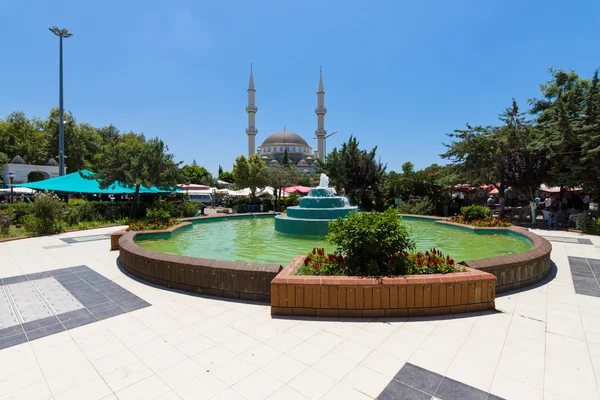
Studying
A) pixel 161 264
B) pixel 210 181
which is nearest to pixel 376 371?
pixel 161 264

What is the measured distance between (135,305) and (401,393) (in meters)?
3.97

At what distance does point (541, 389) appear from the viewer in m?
2.62

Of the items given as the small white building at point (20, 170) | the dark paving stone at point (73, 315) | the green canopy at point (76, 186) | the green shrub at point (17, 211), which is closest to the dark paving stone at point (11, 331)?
the dark paving stone at point (73, 315)

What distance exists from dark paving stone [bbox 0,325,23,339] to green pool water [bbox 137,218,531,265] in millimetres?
3889

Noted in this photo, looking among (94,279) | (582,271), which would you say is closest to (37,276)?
(94,279)

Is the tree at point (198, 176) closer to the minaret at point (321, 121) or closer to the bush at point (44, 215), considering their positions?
the minaret at point (321, 121)

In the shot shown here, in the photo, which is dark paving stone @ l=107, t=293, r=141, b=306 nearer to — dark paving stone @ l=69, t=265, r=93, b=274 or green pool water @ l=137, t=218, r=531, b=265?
dark paving stone @ l=69, t=265, r=93, b=274

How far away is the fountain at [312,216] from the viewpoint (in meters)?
11.2

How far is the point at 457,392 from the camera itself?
2.60 meters

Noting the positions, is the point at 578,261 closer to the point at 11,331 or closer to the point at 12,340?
the point at 12,340

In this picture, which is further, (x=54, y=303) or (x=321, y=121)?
(x=321, y=121)

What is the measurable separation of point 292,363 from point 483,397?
1683 mm

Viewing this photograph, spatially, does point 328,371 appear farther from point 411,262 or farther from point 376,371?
point 411,262

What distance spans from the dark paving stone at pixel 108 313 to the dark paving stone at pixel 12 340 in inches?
30.3
